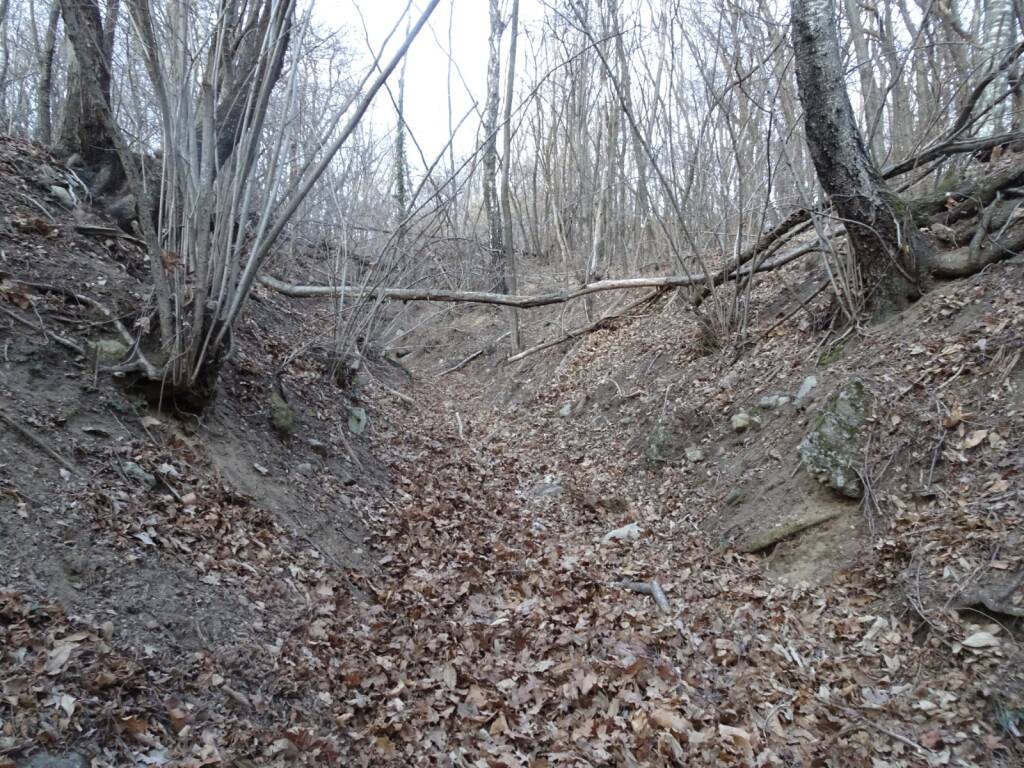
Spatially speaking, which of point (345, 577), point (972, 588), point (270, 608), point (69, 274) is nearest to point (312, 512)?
point (345, 577)

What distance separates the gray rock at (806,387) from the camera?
5355 millimetres

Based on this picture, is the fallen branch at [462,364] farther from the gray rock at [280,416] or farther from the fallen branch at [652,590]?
the fallen branch at [652,590]

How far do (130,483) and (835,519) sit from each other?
4.42 metres

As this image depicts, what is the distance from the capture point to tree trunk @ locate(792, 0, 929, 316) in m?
5.01

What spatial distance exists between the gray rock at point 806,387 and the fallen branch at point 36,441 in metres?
5.20

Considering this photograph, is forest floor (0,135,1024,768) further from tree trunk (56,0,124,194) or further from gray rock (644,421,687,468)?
tree trunk (56,0,124,194)

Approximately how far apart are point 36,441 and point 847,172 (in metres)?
5.88

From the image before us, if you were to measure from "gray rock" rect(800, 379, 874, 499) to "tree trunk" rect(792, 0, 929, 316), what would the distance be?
123 centimetres

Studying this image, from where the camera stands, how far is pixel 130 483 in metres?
3.39

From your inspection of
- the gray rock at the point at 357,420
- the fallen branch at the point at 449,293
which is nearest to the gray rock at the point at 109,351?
the gray rock at the point at 357,420

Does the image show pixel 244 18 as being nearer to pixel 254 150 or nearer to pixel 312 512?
pixel 254 150

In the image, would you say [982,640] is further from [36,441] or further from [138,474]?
[36,441]

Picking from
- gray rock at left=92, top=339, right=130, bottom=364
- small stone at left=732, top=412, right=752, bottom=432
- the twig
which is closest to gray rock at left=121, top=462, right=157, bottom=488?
gray rock at left=92, top=339, right=130, bottom=364

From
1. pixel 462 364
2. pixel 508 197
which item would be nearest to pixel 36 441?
pixel 508 197
